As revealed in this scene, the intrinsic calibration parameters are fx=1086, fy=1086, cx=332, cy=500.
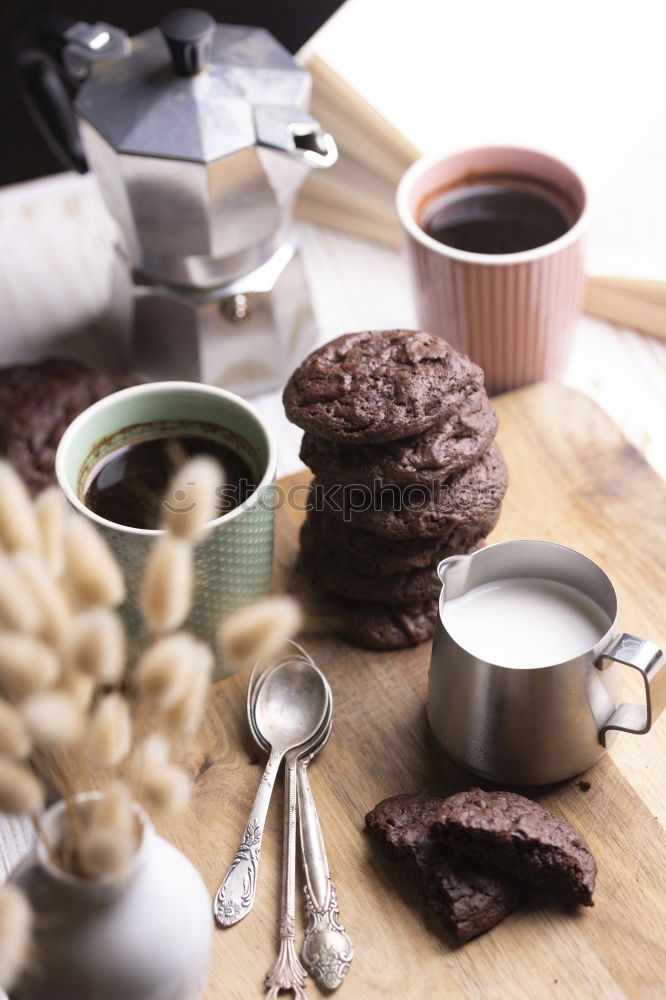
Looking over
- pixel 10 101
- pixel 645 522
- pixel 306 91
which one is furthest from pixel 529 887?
pixel 10 101

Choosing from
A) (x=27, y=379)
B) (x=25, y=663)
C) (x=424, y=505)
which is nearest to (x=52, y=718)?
(x=25, y=663)

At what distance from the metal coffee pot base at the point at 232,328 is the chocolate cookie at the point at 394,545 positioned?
418mm

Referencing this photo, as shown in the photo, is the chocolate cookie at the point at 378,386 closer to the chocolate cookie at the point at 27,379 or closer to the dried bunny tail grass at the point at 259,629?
the dried bunny tail grass at the point at 259,629

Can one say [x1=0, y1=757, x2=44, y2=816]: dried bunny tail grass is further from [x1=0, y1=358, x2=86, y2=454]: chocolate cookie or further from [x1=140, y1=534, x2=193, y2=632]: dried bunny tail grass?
[x1=0, y1=358, x2=86, y2=454]: chocolate cookie

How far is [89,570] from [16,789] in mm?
125

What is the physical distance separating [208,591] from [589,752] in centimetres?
38

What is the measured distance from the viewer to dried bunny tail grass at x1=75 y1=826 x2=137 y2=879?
619 millimetres

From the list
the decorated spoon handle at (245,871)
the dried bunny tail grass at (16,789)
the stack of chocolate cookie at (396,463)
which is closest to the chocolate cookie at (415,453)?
the stack of chocolate cookie at (396,463)

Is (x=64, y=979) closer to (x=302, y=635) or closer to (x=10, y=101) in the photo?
(x=302, y=635)

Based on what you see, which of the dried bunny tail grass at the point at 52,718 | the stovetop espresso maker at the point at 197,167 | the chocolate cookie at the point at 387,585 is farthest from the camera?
the stovetop espresso maker at the point at 197,167

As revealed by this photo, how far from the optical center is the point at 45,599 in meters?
0.59

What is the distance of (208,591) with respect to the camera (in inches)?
40.6

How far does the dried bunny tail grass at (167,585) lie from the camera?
609 mm

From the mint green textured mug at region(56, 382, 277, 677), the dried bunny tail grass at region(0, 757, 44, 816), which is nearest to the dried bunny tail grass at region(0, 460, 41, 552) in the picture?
the dried bunny tail grass at region(0, 757, 44, 816)
